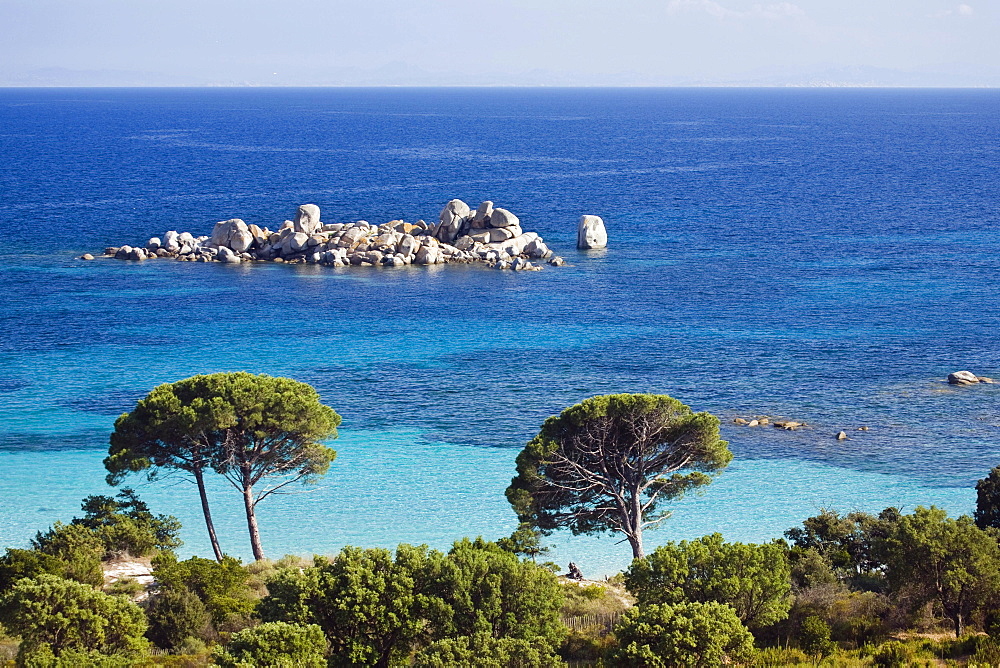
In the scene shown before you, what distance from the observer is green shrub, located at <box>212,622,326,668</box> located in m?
21.1

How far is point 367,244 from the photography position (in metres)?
92.4

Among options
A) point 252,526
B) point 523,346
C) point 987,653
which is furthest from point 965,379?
point 252,526

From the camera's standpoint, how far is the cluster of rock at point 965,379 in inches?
2179

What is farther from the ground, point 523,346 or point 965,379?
point 965,379

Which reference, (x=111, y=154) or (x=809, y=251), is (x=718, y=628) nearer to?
(x=809, y=251)

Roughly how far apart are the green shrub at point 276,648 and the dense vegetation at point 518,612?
3 centimetres

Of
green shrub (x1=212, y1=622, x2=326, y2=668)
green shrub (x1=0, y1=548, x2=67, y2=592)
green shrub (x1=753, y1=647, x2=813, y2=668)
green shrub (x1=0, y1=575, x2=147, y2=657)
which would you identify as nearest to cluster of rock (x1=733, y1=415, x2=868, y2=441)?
green shrub (x1=753, y1=647, x2=813, y2=668)

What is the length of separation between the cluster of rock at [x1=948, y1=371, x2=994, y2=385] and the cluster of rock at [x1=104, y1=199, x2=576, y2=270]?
129ft

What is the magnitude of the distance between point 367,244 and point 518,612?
233 ft

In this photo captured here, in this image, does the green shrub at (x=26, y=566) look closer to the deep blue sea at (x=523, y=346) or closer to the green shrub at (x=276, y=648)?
the green shrub at (x=276, y=648)

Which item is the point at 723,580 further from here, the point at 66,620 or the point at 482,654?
the point at 66,620

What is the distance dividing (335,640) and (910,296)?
205ft

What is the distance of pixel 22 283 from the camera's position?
82.1m

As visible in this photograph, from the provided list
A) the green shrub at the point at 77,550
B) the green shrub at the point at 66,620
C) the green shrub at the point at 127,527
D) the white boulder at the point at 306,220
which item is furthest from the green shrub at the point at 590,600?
the white boulder at the point at 306,220
